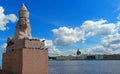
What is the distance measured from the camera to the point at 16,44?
46.6ft

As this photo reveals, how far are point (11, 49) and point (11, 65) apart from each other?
2.89 feet

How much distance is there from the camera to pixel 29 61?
13.3 metres

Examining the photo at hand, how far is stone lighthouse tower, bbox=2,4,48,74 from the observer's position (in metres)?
13.3

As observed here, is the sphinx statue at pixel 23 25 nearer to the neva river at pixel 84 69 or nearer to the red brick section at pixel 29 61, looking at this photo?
the red brick section at pixel 29 61

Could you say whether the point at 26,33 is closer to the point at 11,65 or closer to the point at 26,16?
the point at 26,16

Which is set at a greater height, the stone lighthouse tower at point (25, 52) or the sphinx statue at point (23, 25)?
the sphinx statue at point (23, 25)

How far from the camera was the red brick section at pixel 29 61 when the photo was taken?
13211mm

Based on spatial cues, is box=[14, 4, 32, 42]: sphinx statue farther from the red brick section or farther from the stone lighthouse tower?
the red brick section

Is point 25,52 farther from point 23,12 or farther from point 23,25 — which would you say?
point 23,12

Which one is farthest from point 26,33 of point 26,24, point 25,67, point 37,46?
point 25,67

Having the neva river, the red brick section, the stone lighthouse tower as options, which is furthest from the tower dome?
the neva river

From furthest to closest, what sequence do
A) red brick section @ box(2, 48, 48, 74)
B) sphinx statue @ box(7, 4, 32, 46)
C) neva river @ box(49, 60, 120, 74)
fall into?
neva river @ box(49, 60, 120, 74) → sphinx statue @ box(7, 4, 32, 46) → red brick section @ box(2, 48, 48, 74)

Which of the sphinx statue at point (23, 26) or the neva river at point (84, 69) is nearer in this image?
the sphinx statue at point (23, 26)

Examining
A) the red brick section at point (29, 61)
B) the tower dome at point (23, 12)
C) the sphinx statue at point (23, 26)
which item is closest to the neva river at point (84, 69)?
the sphinx statue at point (23, 26)
